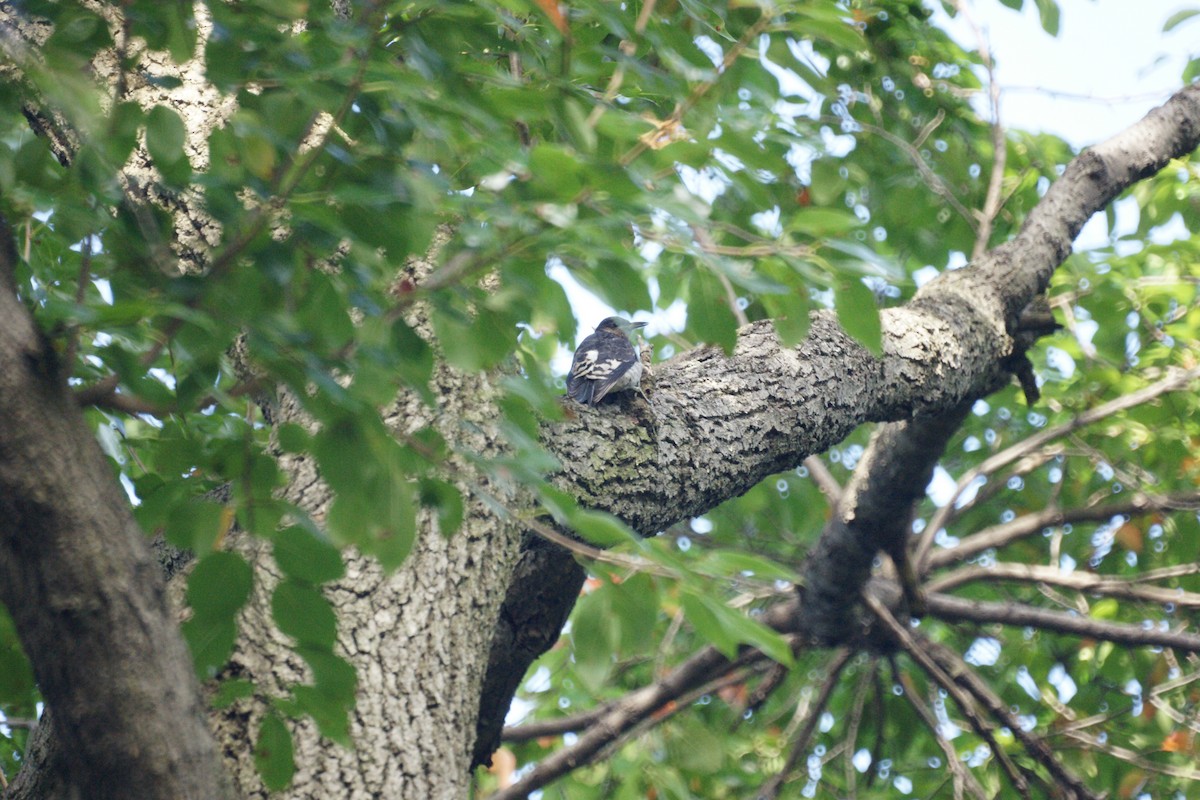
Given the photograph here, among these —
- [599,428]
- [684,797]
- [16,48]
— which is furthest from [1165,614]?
[16,48]

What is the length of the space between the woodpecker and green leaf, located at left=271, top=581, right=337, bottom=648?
3.54 feet

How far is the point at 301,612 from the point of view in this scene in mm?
1315

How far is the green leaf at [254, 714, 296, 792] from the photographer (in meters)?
1.41

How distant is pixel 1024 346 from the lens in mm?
3242

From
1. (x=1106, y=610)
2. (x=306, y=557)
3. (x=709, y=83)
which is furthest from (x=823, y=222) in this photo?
(x=1106, y=610)

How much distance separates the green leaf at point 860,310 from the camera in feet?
4.52

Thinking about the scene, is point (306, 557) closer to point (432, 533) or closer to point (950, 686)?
point (432, 533)

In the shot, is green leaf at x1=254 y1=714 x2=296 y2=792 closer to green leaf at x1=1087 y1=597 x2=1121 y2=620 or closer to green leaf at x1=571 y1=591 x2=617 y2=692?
green leaf at x1=571 y1=591 x2=617 y2=692

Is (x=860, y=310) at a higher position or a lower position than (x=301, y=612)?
higher

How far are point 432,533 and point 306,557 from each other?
0.52 metres

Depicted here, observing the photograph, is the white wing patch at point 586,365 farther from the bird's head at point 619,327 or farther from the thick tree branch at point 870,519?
the thick tree branch at point 870,519

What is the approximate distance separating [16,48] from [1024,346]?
2.90 m

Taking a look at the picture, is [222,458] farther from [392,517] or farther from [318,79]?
[318,79]

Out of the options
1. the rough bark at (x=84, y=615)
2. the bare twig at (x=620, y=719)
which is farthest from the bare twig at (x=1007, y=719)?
the rough bark at (x=84, y=615)
